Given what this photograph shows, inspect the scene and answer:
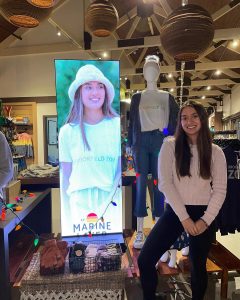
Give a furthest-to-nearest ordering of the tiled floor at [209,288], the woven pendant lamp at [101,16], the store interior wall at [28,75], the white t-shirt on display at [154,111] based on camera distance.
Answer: the store interior wall at [28,75] < the white t-shirt on display at [154,111] < the tiled floor at [209,288] < the woven pendant lamp at [101,16]

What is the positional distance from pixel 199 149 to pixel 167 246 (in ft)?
2.10

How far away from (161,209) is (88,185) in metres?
0.69

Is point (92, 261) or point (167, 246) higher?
point (167, 246)

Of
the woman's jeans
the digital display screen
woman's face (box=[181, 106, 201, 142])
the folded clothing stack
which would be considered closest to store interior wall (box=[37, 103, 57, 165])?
the digital display screen

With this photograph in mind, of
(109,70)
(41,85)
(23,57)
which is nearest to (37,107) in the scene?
(41,85)

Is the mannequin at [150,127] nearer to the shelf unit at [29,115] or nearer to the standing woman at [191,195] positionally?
the standing woman at [191,195]

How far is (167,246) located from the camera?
1.75 m

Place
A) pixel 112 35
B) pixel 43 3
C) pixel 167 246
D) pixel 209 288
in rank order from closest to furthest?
1. pixel 43 3
2. pixel 167 246
3. pixel 209 288
4. pixel 112 35

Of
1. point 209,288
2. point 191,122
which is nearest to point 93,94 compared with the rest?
point 191,122

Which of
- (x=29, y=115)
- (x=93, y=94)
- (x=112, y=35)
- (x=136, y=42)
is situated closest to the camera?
(x=93, y=94)

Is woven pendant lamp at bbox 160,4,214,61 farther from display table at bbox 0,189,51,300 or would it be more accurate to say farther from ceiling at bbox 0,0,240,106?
ceiling at bbox 0,0,240,106

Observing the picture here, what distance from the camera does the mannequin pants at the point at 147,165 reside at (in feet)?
7.75

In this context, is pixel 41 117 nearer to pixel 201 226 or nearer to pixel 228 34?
pixel 228 34

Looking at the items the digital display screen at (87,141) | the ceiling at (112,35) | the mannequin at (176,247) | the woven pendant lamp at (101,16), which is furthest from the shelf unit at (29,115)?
the mannequin at (176,247)
